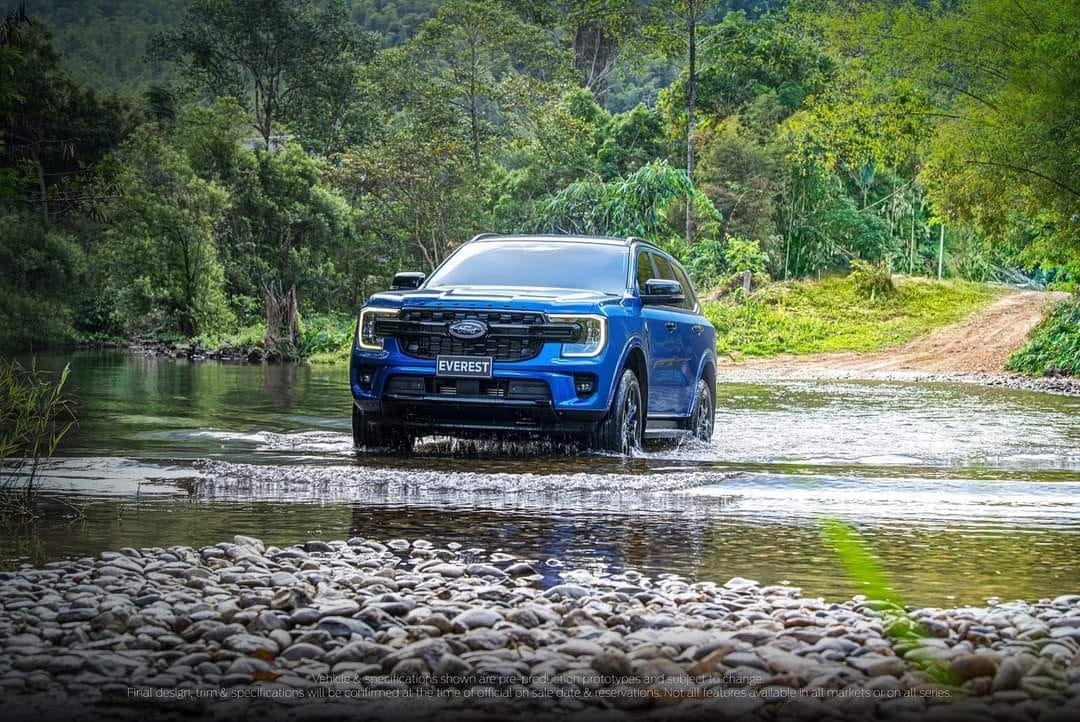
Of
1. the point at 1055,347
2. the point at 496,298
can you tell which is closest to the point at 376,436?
the point at 496,298

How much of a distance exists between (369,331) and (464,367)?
0.86m

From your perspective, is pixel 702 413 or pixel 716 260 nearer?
pixel 702 413

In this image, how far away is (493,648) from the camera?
4426 mm

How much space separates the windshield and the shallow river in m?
1.37

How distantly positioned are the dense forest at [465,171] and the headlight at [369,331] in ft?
71.5

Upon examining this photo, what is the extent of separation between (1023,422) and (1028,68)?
11.9 meters

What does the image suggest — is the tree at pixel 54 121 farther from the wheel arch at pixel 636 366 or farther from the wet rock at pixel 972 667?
the wet rock at pixel 972 667

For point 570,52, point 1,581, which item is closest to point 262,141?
point 570,52

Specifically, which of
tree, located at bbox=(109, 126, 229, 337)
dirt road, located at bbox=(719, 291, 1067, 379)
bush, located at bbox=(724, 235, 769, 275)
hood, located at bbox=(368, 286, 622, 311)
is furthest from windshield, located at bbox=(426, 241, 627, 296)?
tree, located at bbox=(109, 126, 229, 337)

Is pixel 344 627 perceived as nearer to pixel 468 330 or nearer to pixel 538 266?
pixel 468 330

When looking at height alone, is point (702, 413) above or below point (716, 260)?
below

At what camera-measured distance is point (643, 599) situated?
17.5 feet

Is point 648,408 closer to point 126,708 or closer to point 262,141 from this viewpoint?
point 126,708

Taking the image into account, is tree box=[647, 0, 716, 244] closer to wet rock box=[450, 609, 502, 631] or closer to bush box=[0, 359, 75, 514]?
bush box=[0, 359, 75, 514]
